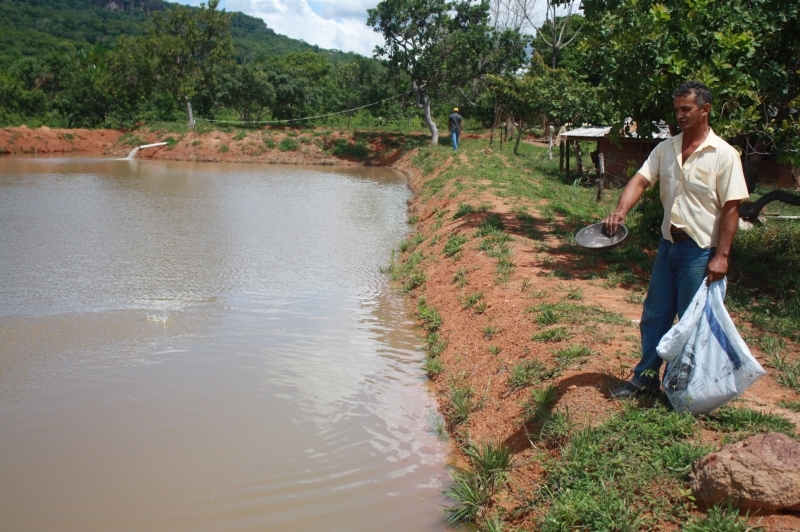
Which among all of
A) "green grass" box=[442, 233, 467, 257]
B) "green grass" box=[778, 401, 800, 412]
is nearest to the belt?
"green grass" box=[778, 401, 800, 412]

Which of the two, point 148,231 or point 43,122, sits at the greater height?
point 43,122

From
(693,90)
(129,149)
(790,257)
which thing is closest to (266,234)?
(790,257)

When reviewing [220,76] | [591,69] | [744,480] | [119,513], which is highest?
[220,76]

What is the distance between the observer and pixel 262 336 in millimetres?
7391

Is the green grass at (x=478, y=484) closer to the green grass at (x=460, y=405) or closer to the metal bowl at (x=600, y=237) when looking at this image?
the green grass at (x=460, y=405)

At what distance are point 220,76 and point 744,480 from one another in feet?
110

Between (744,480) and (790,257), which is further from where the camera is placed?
(790,257)

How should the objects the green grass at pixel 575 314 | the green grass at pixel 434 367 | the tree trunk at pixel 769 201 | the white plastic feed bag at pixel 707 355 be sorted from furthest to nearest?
the tree trunk at pixel 769 201 < the green grass at pixel 434 367 < the green grass at pixel 575 314 < the white plastic feed bag at pixel 707 355

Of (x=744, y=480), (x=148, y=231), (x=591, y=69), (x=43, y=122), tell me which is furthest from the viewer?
(x=43, y=122)

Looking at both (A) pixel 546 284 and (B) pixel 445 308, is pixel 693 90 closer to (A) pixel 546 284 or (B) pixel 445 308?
(A) pixel 546 284

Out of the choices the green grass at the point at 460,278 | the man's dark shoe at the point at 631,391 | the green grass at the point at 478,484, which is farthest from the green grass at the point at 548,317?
the green grass at the point at 460,278

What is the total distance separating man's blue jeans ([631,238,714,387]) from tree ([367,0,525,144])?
2493 centimetres

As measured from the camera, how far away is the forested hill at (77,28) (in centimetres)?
6122

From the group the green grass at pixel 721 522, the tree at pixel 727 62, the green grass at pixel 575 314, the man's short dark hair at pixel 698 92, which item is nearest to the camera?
the green grass at pixel 721 522
